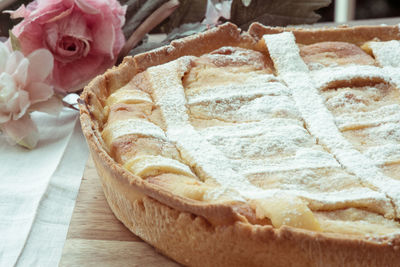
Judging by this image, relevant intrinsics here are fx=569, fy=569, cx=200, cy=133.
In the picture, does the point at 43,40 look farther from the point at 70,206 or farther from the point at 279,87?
the point at 279,87

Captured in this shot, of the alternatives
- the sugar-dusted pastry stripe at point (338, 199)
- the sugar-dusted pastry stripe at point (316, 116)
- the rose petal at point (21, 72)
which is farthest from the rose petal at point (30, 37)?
the sugar-dusted pastry stripe at point (338, 199)

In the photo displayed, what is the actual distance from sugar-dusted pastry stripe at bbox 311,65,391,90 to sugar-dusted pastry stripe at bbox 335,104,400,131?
141mm

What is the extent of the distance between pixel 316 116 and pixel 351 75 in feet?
0.68

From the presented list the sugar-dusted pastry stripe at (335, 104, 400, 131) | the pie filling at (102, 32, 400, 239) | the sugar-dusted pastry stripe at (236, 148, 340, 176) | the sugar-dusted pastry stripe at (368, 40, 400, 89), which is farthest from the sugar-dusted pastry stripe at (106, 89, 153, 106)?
the sugar-dusted pastry stripe at (368, 40, 400, 89)

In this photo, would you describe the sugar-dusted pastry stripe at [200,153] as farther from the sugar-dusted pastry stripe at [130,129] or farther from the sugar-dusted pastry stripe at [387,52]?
the sugar-dusted pastry stripe at [387,52]

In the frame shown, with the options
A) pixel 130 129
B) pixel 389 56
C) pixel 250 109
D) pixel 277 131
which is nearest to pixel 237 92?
pixel 250 109

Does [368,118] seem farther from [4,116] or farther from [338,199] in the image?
[4,116]

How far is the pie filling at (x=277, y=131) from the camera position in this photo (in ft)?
3.30

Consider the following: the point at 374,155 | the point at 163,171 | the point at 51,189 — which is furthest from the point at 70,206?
the point at 374,155

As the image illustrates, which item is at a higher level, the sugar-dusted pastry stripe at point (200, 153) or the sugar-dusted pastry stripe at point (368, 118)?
the sugar-dusted pastry stripe at point (200, 153)

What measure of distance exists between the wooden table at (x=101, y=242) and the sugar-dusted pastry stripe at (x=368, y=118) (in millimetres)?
510

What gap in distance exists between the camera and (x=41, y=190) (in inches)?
58.1

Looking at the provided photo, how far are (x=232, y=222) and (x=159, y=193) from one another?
0.14 m

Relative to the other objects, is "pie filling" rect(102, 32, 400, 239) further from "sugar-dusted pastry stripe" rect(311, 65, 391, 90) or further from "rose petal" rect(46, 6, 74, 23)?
"rose petal" rect(46, 6, 74, 23)
